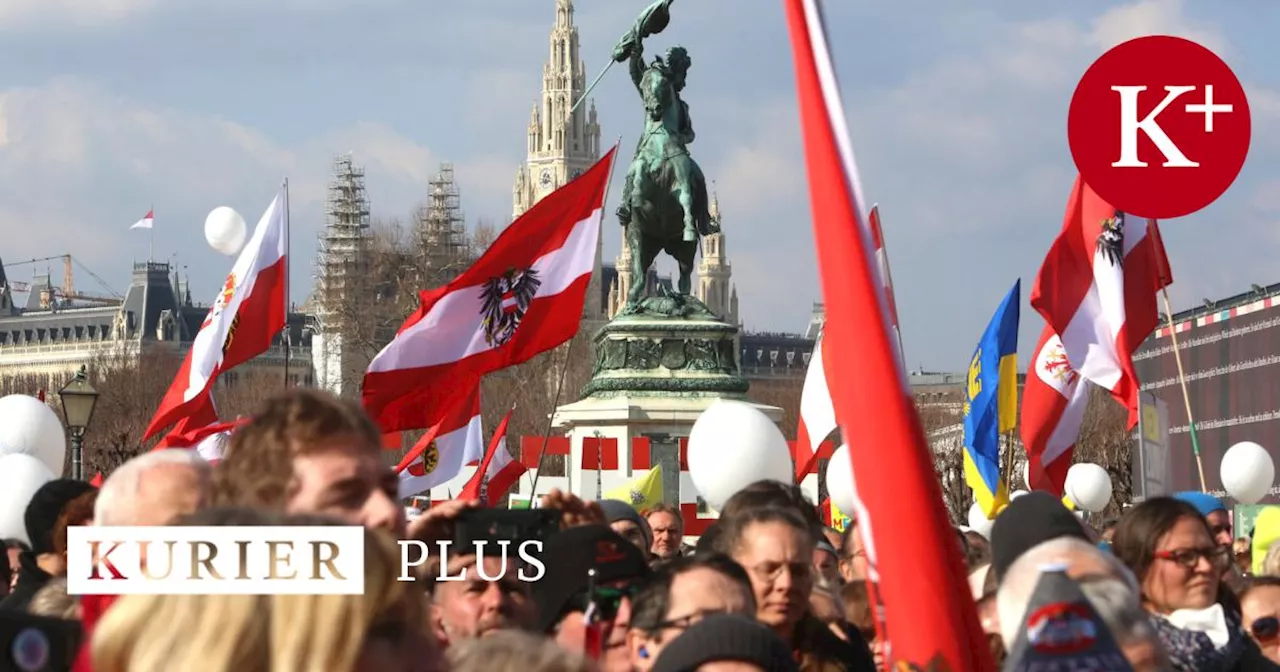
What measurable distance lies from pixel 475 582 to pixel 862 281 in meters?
1.20

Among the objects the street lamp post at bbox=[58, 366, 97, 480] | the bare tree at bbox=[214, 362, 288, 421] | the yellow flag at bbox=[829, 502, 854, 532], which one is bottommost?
the yellow flag at bbox=[829, 502, 854, 532]

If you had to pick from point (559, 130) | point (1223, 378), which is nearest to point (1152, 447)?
point (1223, 378)

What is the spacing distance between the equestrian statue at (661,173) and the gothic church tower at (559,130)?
5442 inches

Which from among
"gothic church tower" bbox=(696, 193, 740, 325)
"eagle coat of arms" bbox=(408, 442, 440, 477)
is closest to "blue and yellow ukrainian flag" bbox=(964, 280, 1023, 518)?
"eagle coat of arms" bbox=(408, 442, 440, 477)

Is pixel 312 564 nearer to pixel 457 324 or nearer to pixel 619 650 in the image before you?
pixel 619 650

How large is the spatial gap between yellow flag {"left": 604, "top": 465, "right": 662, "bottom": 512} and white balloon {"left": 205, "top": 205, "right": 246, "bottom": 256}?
3.28 m

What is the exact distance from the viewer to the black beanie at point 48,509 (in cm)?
639

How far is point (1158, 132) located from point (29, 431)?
6889mm

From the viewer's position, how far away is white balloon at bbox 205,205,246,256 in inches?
665

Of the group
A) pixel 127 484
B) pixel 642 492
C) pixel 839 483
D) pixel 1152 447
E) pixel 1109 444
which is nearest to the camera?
pixel 127 484

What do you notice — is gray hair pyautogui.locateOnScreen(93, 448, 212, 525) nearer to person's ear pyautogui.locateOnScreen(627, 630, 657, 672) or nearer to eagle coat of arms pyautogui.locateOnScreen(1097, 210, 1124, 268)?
person's ear pyautogui.locateOnScreen(627, 630, 657, 672)

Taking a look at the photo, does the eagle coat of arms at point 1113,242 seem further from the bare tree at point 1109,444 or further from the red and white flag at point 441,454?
the bare tree at point 1109,444

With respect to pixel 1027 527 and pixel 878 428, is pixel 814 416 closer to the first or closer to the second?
pixel 1027 527

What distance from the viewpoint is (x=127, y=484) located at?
4473 mm
